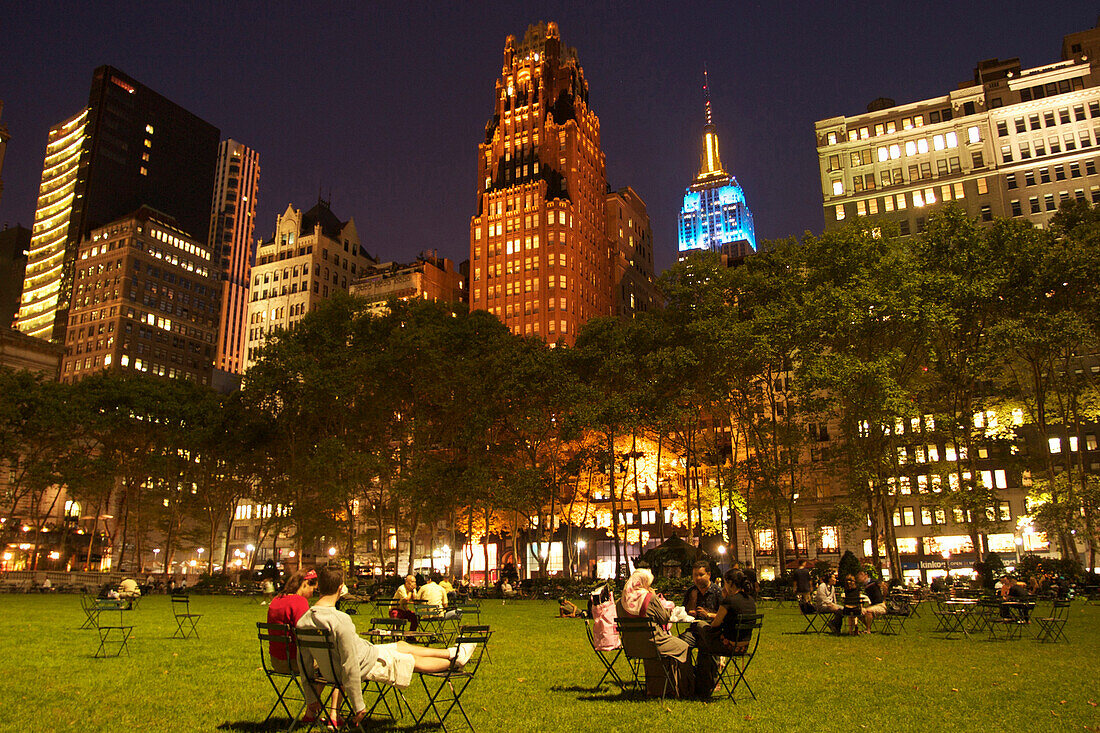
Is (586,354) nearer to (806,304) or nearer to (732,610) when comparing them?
(806,304)

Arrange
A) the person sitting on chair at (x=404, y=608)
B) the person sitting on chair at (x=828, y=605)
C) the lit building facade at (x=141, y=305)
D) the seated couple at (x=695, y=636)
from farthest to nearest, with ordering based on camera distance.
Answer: the lit building facade at (x=141, y=305), the person sitting on chair at (x=828, y=605), the person sitting on chair at (x=404, y=608), the seated couple at (x=695, y=636)

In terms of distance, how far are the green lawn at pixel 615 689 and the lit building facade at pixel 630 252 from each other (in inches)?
4038

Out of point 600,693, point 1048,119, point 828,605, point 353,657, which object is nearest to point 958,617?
point 828,605

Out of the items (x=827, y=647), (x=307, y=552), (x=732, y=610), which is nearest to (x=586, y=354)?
(x=827, y=647)

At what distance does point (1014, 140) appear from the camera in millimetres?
82125

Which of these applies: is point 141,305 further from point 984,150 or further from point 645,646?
point 645,646

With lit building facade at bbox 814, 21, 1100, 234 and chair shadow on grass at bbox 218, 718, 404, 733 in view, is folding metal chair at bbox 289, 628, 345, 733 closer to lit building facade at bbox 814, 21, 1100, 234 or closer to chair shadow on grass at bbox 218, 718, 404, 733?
chair shadow on grass at bbox 218, 718, 404, 733

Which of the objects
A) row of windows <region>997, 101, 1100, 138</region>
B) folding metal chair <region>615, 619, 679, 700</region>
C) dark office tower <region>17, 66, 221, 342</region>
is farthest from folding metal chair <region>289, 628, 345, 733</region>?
dark office tower <region>17, 66, 221, 342</region>

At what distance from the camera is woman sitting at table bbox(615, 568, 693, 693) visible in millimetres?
9883

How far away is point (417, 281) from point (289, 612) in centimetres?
11140

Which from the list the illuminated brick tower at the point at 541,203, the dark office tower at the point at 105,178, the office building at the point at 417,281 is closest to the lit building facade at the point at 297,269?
the office building at the point at 417,281

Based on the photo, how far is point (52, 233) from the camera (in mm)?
154500

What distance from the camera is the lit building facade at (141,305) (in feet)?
424

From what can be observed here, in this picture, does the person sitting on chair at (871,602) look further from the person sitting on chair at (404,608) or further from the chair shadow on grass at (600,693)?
the person sitting on chair at (404,608)
